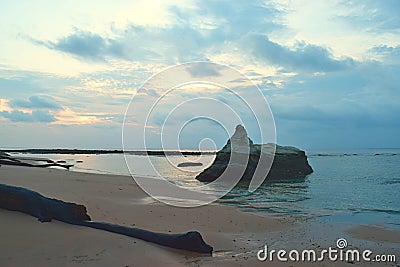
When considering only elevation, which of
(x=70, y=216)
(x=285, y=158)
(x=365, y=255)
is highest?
(x=285, y=158)

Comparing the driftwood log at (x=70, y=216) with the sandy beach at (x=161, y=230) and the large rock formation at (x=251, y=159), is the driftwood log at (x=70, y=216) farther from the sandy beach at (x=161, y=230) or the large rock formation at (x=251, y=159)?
the large rock formation at (x=251, y=159)

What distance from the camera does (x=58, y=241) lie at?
8.91 meters

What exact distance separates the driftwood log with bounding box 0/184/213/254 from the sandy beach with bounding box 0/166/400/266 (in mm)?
244

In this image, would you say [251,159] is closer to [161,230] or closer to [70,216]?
[161,230]

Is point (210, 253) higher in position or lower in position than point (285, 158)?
lower

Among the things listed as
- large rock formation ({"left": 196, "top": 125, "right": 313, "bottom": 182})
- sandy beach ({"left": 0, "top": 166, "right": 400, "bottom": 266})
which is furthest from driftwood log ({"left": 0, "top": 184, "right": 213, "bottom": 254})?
large rock formation ({"left": 196, "top": 125, "right": 313, "bottom": 182})

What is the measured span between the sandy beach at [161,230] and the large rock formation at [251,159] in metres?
25.7

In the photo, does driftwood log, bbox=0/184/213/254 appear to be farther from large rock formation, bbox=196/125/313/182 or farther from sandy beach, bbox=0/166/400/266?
large rock formation, bbox=196/125/313/182

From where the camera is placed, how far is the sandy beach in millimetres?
8266

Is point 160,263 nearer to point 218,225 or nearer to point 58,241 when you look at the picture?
point 58,241

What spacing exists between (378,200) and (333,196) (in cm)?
345

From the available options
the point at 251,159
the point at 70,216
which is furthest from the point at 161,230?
the point at 251,159

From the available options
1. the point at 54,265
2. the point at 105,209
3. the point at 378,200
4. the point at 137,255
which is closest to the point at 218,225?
the point at 105,209

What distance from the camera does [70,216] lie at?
35.2 ft
